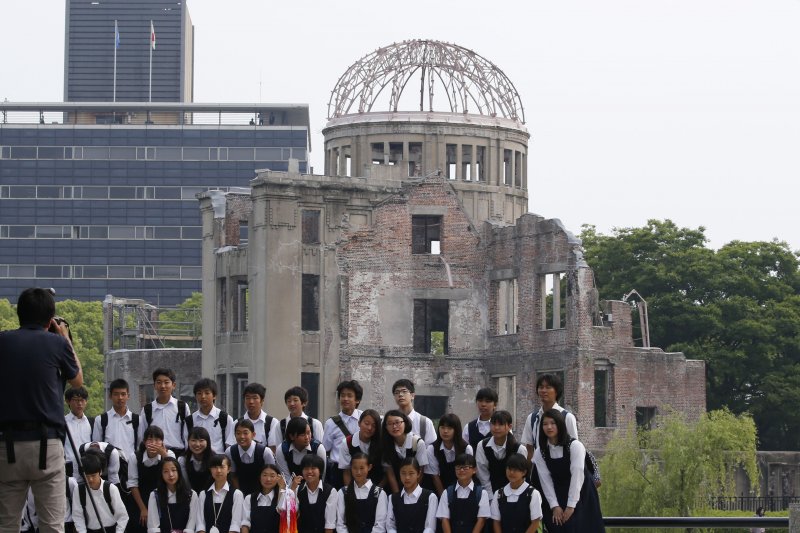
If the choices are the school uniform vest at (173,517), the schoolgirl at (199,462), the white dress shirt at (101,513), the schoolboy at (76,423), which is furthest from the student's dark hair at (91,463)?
the schoolgirl at (199,462)

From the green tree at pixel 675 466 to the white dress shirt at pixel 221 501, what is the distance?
30015 millimetres

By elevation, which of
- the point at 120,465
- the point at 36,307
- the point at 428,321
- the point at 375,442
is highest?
the point at 428,321

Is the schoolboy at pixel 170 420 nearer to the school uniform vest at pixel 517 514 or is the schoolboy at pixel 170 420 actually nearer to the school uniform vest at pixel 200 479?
the school uniform vest at pixel 200 479

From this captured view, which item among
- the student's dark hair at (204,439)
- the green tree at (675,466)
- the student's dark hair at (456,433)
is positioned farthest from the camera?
the green tree at (675,466)

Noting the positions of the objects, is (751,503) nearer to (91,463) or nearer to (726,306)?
(726,306)

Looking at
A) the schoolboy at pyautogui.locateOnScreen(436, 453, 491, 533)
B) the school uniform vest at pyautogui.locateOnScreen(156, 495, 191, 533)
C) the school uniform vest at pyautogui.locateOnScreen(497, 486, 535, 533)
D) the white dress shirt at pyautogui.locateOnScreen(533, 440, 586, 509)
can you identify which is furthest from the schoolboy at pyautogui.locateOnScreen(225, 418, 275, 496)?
the white dress shirt at pyautogui.locateOnScreen(533, 440, 586, 509)

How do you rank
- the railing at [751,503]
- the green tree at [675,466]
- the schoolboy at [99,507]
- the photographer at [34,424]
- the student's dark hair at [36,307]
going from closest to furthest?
the photographer at [34,424] → the student's dark hair at [36,307] → the schoolboy at [99,507] → the green tree at [675,466] → the railing at [751,503]

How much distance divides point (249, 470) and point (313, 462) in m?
0.86

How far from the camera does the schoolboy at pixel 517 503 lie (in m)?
16.5

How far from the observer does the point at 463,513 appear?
56.0ft

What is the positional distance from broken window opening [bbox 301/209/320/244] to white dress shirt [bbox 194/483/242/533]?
40183 millimetres

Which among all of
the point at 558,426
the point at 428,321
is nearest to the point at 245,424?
the point at 558,426

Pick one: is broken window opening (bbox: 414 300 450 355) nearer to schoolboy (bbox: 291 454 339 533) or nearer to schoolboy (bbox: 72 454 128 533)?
schoolboy (bbox: 291 454 339 533)

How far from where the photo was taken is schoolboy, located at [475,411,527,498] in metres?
17.3
